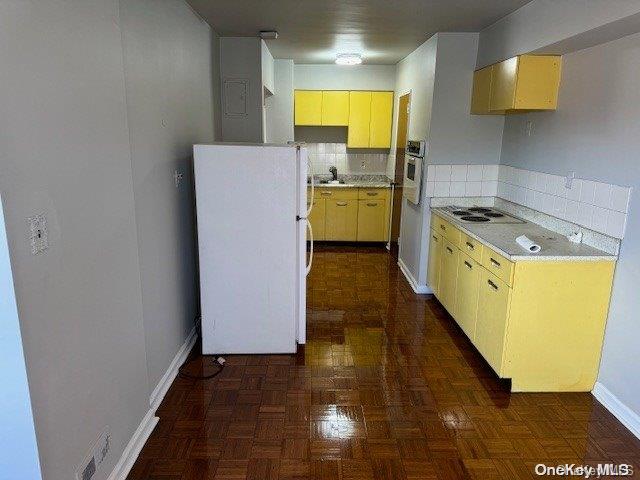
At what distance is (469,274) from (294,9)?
2461 mm

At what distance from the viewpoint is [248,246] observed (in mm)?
3211

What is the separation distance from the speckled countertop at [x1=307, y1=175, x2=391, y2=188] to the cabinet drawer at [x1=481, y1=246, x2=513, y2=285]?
11.1ft

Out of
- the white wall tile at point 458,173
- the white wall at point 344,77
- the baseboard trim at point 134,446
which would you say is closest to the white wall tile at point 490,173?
the white wall tile at point 458,173

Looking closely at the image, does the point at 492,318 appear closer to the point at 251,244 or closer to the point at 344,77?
the point at 251,244

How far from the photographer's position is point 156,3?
2.68 m

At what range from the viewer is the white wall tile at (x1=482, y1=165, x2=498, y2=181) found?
442cm

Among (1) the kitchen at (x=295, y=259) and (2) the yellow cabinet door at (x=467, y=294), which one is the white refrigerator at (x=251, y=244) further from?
(2) the yellow cabinet door at (x=467, y=294)

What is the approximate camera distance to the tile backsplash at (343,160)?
692 centimetres

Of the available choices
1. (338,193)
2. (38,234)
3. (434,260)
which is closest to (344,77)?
(338,193)

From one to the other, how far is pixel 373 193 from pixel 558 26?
373 centimetres

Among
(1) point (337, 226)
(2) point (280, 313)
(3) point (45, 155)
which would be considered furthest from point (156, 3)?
(1) point (337, 226)

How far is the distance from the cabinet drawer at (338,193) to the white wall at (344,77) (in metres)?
1.50

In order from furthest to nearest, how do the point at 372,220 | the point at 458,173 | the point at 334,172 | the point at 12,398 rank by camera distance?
the point at 334,172 → the point at 372,220 → the point at 458,173 → the point at 12,398

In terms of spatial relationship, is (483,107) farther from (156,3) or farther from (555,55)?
(156,3)
